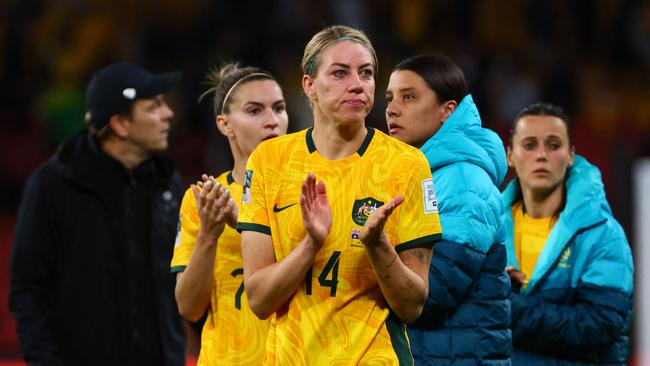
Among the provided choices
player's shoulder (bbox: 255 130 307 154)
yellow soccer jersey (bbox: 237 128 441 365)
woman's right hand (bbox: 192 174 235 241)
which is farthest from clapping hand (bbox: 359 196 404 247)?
woman's right hand (bbox: 192 174 235 241)

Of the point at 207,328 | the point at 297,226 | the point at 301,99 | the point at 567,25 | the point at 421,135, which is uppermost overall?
the point at 567,25

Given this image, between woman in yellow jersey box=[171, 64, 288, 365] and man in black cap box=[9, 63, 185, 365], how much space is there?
0.82 m

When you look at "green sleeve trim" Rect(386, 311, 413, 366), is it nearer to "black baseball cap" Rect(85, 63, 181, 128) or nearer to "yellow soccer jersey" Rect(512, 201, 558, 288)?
"yellow soccer jersey" Rect(512, 201, 558, 288)

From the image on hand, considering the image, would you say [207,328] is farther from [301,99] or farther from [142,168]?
[301,99]

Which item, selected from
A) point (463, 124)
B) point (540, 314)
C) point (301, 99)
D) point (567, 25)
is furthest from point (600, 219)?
point (567, 25)

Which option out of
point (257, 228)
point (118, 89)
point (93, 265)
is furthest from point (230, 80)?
point (257, 228)

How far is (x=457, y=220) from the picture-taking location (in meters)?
3.73

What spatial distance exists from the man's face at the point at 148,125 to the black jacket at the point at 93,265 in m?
0.14

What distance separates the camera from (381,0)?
1175 cm

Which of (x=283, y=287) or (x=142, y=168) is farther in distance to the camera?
(x=142, y=168)

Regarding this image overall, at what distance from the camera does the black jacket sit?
4727 millimetres

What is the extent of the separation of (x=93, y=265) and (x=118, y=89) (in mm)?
870

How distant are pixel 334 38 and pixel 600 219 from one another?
5.65 ft

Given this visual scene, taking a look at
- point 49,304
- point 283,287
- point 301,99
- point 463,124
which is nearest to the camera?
point 283,287
